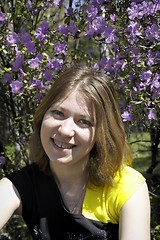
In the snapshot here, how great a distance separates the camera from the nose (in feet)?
5.36

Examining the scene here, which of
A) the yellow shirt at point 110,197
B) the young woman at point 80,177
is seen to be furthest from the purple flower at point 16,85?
the yellow shirt at point 110,197

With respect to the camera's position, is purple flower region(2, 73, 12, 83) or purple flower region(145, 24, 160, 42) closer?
purple flower region(145, 24, 160, 42)

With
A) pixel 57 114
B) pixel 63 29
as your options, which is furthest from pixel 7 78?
pixel 57 114

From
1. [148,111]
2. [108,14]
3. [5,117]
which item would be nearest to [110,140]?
[148,111]

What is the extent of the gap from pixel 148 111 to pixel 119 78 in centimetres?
28

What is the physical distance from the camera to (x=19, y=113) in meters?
3.46

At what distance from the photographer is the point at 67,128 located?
1.64 meters

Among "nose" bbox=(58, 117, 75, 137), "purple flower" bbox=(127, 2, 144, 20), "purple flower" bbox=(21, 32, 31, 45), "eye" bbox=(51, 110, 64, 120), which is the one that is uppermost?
"purple flower" bbox=(127, 2, 144, 20)

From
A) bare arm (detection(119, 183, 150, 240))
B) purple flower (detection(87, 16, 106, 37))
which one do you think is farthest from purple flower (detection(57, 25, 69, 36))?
bare arm (detection(119, 183, 150, 240))

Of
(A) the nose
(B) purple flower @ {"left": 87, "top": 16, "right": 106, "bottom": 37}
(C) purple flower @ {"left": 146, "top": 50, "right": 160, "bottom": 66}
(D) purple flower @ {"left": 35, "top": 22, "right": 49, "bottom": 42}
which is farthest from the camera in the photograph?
(D) purple flower @ {"left": 35, "top": 22, "right": 49, "bottom": 42}

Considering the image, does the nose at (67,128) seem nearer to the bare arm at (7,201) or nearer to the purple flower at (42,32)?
the bare arm at (7,201)

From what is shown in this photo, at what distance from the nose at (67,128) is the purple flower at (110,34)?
117cm

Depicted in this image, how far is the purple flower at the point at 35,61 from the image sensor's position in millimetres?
2752

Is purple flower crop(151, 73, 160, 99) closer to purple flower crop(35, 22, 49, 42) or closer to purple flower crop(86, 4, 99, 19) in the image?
purple flower crop(86, 4, 99, 19)
